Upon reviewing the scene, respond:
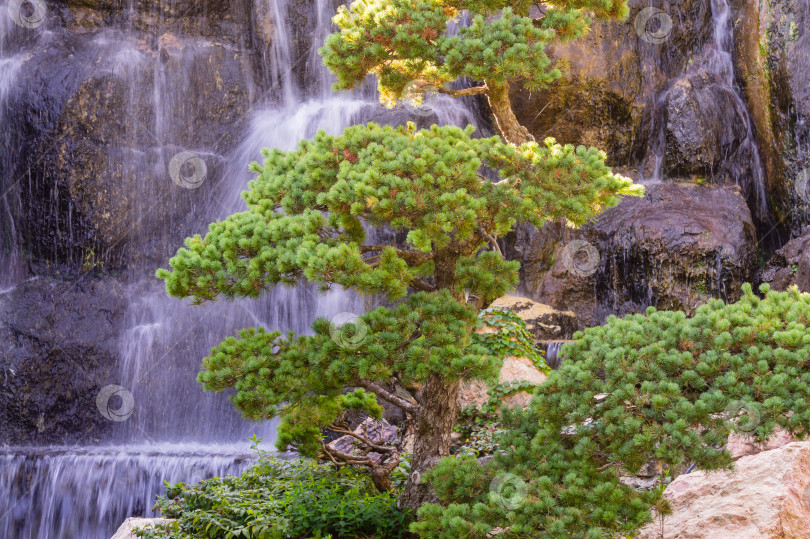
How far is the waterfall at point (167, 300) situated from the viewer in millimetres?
9047

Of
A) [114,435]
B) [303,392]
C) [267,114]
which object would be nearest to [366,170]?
[303,392]

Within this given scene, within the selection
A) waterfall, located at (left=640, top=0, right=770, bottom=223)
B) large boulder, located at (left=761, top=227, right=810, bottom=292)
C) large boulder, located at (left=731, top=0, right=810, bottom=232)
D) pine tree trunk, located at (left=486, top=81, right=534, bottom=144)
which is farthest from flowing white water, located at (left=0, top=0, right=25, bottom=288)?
large boulder, located at (left=731, top=0, right=810, bottom=232)

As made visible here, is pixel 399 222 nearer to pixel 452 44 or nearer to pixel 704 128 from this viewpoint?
pixel 452 44

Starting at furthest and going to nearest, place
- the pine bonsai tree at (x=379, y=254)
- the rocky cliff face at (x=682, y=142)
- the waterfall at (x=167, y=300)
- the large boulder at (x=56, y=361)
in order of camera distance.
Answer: the rocky cliff face at (x=682, y=142) < the large boulder at (x=56, y=361) < the waterfall at (x=167, y=300) < the pine bonsai tree at (x=379, y=254)

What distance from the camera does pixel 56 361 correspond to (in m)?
11.3

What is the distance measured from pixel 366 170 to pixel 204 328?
25.1 ft

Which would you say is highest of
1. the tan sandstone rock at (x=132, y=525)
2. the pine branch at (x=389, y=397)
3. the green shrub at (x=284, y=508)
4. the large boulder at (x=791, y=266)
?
Result: the large boulder at (x=791, y=266)

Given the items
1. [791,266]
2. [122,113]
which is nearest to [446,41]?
[791,266]

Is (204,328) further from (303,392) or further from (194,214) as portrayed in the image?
(303,392)

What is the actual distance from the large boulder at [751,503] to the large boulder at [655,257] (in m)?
6.70

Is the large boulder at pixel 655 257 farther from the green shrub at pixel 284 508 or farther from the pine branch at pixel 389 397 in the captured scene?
the green shrub at pixel 284 508

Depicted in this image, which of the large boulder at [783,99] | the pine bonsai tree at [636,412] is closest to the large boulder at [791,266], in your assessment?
the large boulder at [783,99]

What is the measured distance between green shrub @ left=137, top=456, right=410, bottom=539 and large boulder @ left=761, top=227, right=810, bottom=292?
7841mm

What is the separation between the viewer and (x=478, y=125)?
1293 cm
